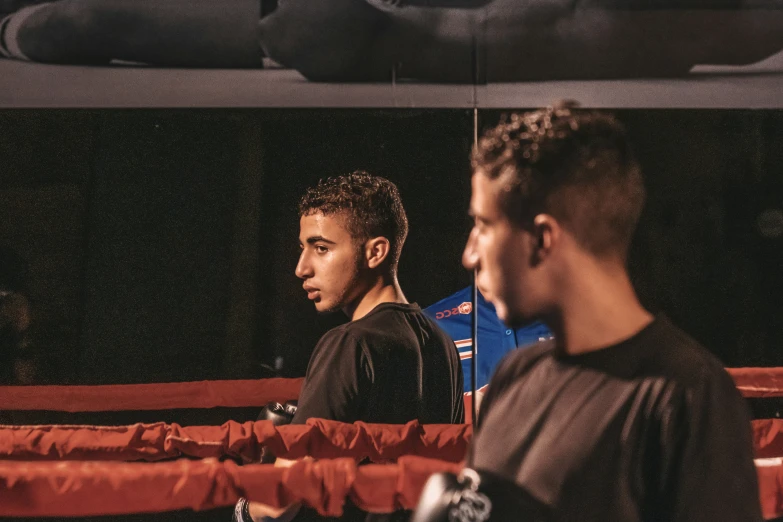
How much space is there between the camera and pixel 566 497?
2.39ft

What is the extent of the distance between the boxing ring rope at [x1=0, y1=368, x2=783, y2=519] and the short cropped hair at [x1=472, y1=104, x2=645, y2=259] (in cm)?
43

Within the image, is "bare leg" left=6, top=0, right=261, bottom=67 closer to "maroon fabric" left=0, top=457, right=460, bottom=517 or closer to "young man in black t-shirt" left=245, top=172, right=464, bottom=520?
"young man in black t-shirt" left=245, top=172, right=464, bottom=520

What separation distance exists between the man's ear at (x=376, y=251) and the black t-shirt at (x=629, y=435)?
0.77 metres

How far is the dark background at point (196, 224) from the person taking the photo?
5.62 feet

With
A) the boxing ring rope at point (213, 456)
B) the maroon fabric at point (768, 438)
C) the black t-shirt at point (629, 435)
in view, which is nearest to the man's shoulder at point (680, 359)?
the black t-shirt at point (629, 435)

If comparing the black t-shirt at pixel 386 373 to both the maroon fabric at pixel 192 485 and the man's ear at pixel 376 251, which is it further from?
the maroon fabric at pixel 192 485

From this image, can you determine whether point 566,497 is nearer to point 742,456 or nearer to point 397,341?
point 742,456

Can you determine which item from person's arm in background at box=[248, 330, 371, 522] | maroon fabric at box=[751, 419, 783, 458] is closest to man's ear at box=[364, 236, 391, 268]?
person's arm in background at box=[248, 330, 371, 522]

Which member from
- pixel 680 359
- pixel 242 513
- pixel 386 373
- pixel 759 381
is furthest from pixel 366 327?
pixel 759 381

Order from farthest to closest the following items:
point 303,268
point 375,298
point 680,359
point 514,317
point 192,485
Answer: point 303,268
point 375,298
point 192,485
point 514,317
point 680,359

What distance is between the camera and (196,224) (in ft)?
5.73

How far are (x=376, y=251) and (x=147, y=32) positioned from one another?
76 cm

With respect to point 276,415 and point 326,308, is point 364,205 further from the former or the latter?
point 276,415

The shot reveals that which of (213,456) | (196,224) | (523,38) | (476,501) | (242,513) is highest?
(523,38)
